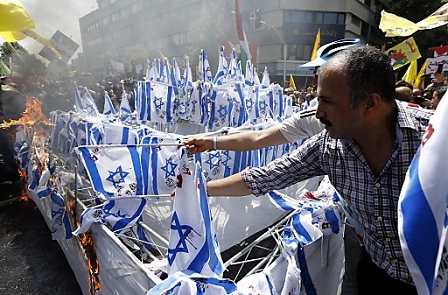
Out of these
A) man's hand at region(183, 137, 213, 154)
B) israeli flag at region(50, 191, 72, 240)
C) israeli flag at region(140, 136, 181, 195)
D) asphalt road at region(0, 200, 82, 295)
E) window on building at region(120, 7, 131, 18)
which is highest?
window on building at region(120, 7, 131, 18)

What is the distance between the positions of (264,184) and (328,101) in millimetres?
666

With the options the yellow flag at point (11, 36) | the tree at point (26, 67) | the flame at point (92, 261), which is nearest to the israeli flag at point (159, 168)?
the flame at point (92, 261)

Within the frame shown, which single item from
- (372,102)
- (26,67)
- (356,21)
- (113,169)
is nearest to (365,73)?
(372,102)

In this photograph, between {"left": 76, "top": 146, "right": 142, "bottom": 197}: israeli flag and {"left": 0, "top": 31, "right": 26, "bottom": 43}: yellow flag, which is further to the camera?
{"left": 0, "top": 31, "right": 26, "bottom": 43}: yellow flag

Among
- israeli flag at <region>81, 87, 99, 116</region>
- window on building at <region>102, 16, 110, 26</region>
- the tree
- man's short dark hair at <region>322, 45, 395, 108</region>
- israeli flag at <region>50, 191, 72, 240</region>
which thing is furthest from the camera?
window on building at <region>102, 16, 110, 26</region>

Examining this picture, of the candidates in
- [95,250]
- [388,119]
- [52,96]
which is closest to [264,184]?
[388,119]

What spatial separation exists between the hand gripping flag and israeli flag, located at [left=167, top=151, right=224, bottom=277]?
39.3 inches

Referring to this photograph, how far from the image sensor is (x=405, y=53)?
8.96 m

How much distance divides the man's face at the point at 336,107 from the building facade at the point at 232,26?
23235 mm

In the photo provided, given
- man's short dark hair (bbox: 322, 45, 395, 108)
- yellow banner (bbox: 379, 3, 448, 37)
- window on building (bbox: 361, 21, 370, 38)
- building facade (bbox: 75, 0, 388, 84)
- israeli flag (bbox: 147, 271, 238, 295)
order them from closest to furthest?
1. man's short dark hair (bbox: 322, 45, 395, 108)
2. israeli flag (bbox: 147, 271, 238, 295)
3. yellow banner (bbox: 379, 3, 448, 37)
4. building facade (bbox: 75, 0, 388, 84)
5. window on building (bbox: 361, 21, 370, 38)

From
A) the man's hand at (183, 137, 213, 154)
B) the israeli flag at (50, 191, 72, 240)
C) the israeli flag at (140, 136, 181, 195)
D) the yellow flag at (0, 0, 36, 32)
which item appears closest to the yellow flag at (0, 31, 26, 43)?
the yellow flag at (0, 0, 36, 32)

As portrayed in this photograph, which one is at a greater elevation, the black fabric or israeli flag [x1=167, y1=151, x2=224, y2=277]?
israeli flag [x1=167, y1=151, x2=224, y2=277]

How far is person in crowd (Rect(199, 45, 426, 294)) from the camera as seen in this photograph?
124cm

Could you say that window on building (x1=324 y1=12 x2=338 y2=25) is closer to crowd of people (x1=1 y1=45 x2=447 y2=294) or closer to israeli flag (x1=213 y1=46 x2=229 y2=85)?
israeli flag (x1=213 y1=46 x2=229 y2=85)
